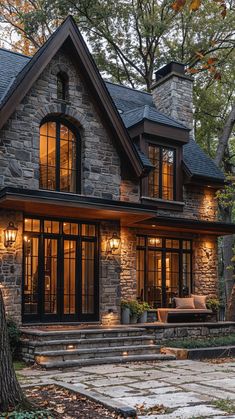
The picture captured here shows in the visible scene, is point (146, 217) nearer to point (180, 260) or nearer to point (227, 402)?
point (180, 260)

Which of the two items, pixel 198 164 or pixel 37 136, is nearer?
pixel 37 136

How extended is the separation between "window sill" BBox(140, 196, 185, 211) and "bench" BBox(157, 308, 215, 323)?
292cm

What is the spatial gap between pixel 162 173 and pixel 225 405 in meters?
9.78

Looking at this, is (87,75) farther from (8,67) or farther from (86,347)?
(86,347)

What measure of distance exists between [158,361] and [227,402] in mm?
Result: 4088

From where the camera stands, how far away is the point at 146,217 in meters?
12.9

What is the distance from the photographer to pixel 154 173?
49.8 feet

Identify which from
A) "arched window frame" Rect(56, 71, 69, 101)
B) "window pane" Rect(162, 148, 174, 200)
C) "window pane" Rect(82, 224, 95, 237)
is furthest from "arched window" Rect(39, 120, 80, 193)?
"window pane" Rect(162, 148, 174, 200)

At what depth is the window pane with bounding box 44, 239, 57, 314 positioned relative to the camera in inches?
478

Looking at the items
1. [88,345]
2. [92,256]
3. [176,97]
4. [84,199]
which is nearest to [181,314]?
[92,256]

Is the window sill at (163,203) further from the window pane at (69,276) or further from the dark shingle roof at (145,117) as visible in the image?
the window pane at (69,276)

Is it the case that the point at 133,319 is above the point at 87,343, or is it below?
above

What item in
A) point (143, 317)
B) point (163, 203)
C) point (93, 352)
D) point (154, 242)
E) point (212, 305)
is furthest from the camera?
point (212, 305)

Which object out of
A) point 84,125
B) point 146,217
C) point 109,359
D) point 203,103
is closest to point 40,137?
point 84,125
